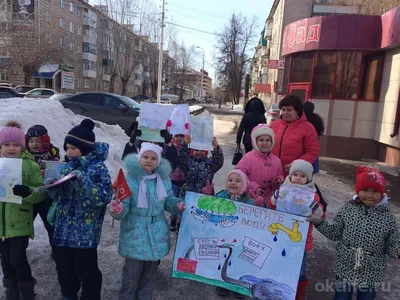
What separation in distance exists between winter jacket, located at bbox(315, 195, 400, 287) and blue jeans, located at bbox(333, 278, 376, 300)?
0.23ft

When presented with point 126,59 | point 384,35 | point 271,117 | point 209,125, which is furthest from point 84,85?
point 209,125

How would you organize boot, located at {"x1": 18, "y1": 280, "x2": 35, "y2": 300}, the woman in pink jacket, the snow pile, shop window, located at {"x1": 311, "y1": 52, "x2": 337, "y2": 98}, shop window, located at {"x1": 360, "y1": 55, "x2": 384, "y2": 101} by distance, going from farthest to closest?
shop window, located at {"x1": 311, "y1": 52, "x2": 337, "y2": 98} < shop window, located at {"x1": 360, "y1": 55, "x2": 384, "y2": 101} < the snow pile < the woman in pink jacket < boot, located at {"x1": 18, "y1": 280, "x2": 35, "y2": 300}

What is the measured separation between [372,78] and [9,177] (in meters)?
11.3

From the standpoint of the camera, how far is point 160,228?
8.75 feet

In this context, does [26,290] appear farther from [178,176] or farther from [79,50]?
[79,50]

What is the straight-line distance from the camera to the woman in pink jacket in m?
3.57

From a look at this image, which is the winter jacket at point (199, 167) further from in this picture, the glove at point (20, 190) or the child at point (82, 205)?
the glove at point (20, 190)

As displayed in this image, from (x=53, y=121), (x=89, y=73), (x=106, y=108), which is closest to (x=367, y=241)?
(x=53, y=121)

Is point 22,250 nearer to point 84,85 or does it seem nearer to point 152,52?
point 152,52

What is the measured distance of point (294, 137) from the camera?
358cm

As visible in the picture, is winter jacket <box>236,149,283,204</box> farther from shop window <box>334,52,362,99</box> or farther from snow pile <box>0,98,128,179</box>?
shop window <box>334,52,362,99</box>

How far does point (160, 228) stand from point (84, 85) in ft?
170

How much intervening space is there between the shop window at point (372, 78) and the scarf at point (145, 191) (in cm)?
1024

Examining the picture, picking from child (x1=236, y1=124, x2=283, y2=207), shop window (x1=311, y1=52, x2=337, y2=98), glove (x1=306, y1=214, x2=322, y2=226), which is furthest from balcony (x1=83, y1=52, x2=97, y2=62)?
glove (x1=306, y1=214, x2=322, y2=226)
